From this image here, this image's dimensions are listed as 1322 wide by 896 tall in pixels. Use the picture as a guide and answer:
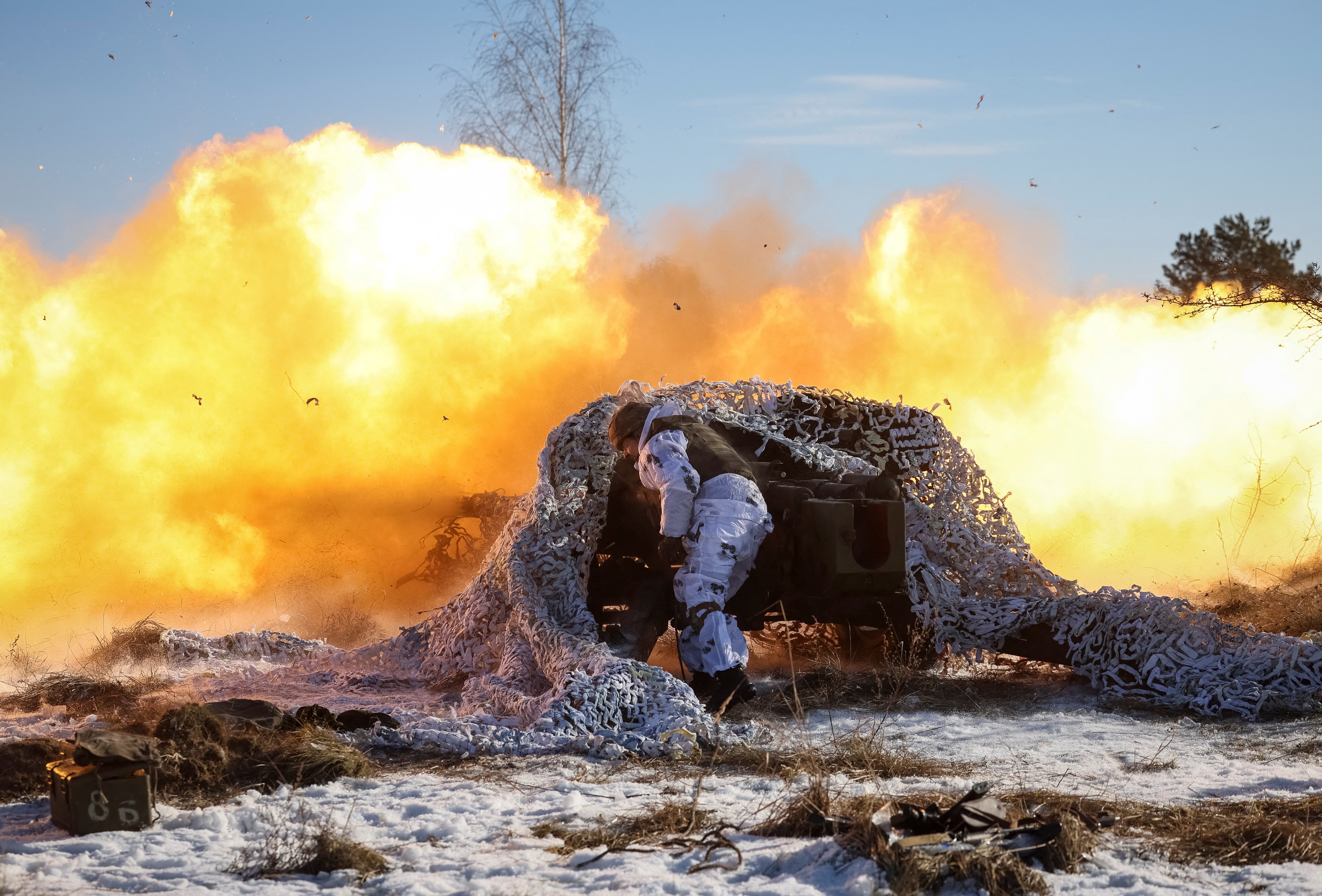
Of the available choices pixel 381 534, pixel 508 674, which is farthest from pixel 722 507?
pixel 381 534

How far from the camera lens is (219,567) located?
11.8 m

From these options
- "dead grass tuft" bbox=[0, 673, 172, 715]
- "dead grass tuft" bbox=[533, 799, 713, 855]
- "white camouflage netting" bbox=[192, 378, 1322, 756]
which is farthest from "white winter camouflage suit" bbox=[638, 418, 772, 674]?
"dead grass tuft" bbox=[0, 673, 172, 715]

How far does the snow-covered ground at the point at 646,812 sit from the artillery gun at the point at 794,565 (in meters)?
1.08

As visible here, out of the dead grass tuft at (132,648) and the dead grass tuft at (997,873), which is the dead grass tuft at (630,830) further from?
the dead grass tuft at (132,648)

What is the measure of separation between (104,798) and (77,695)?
3.30 meters

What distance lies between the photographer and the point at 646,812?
4.38 meters

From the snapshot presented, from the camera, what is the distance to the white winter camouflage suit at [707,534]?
6.75m

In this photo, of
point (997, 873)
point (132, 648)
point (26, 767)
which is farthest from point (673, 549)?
point (132, 648)

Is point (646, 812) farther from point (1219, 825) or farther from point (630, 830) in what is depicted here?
point (1219, 825)

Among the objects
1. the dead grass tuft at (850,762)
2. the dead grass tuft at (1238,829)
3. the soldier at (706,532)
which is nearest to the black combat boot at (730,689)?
the soldier at (706,532)

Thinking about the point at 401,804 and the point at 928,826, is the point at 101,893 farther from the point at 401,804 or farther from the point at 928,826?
the point at 928,826

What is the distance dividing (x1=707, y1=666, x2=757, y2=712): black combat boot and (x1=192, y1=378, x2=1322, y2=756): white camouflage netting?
2.16 ft

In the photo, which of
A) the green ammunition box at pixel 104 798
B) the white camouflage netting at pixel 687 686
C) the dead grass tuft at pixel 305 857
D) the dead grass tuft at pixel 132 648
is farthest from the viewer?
the dead grass tuft at pixel 132 648

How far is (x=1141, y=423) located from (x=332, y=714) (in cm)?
948
